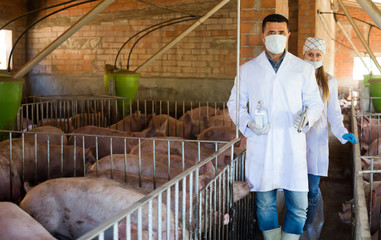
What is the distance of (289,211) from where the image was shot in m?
3.10

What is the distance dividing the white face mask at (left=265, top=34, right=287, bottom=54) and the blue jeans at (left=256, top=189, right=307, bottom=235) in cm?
96

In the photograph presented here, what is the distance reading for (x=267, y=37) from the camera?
300 centimetres

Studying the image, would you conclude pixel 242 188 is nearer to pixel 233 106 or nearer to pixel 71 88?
pixel 233 106

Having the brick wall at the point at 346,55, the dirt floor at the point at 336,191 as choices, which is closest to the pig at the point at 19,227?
the dirt floor at the point at 336,191

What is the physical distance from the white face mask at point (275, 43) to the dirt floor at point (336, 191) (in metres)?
1.82

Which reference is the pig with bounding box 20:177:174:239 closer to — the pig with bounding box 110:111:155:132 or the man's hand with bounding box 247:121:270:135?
the man's hand with bounding box 247:121:270:135

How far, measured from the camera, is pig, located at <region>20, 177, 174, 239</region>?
10.3ft

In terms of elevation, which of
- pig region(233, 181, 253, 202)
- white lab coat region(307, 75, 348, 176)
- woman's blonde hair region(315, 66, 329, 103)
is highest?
woman's blonde hair region(315, 66, 329, 103)

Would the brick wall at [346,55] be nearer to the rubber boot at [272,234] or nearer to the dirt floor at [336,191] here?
the dirt floor at [336,191]

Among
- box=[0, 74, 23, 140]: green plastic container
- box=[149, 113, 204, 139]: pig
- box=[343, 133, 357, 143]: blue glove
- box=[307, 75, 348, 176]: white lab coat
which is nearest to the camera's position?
box=[343, 133, 357, 143]: blue glove

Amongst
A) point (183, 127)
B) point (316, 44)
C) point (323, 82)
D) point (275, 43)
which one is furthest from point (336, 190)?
point (275, 43)

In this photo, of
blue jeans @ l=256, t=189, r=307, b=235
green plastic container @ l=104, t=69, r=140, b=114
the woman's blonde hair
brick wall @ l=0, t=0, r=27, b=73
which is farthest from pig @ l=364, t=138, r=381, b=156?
brick wall @ l=0, t=0, r=27, b=73

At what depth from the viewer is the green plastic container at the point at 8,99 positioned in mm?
5004

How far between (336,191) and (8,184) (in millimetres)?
3739
